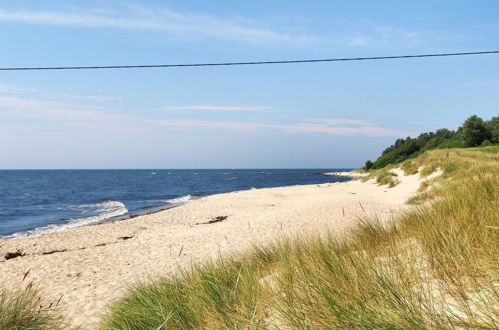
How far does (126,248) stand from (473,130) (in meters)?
58.4

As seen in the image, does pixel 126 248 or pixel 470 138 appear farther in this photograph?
pixel 470 138

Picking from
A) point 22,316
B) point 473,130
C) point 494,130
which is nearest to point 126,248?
point 22,316

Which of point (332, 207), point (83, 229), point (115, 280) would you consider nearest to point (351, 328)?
point (115, 280)

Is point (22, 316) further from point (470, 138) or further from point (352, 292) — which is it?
point (470, 138)

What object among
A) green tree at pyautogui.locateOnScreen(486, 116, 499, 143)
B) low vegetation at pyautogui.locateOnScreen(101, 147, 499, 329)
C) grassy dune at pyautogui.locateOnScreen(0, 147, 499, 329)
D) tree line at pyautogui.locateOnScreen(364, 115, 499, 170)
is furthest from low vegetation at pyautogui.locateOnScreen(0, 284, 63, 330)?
green tree at pyautogui.locateOnScreen(486, 116, 499, 143)

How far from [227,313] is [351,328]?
1239 millimetres

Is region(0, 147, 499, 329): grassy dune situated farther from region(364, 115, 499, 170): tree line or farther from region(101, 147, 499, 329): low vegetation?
region(364, 115, 499, 170): tree line

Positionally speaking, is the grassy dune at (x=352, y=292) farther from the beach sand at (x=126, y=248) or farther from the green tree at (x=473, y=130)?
A: the green tree at (x=473, y=130)

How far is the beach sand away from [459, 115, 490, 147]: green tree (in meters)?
47.6

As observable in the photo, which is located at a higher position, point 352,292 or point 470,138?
point 470,138

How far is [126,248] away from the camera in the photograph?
43.4 ft

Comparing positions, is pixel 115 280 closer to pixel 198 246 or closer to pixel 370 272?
pixel 198 246

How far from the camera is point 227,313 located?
134 inches

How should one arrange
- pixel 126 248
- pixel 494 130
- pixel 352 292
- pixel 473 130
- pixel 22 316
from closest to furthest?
pixel 352 292
pixel 22 316
pixel 126 248
pixel 473 130
pixel 494 130
